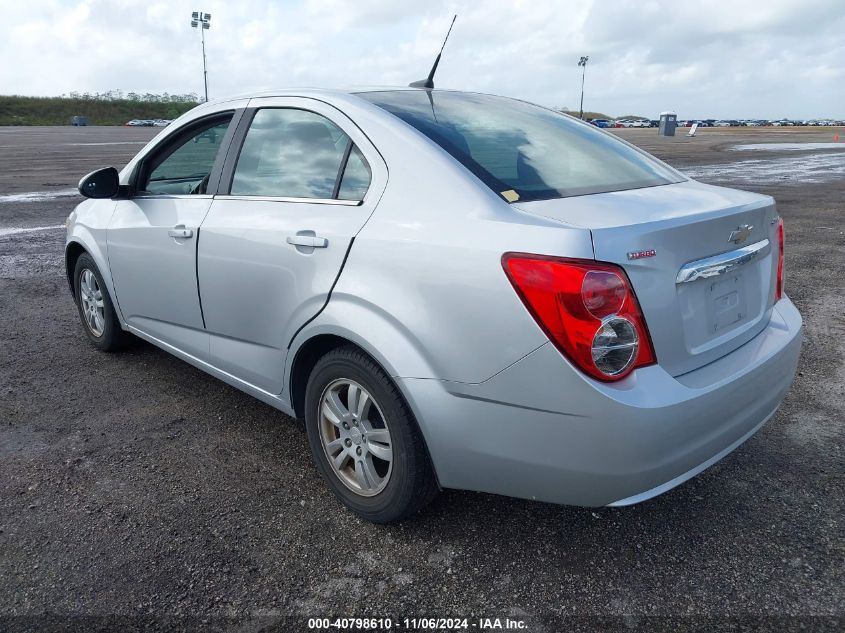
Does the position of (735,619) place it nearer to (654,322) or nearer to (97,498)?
(654,322)

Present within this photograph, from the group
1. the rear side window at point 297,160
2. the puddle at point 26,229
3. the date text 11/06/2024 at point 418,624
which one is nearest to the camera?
the date text 11/06/2024 at point 418,624

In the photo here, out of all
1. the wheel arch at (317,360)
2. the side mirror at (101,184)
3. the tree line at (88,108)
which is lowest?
the wheel arch at (317,360)

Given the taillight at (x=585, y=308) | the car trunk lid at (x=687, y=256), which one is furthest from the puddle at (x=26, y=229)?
the taillight at (x=585, y=308)

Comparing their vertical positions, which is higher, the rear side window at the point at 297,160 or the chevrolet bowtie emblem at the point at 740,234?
the rear side window at the point at 297,160

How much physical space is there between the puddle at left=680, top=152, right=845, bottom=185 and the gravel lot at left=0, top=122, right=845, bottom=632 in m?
12.0

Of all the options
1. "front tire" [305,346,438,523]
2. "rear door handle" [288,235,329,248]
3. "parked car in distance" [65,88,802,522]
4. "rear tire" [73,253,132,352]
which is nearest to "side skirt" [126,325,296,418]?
"parked car in distance" [65,88,802,522]

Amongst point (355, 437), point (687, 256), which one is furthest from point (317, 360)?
point (687, 256)

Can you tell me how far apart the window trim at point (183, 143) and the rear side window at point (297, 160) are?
14cm

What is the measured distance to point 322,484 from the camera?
2990mm

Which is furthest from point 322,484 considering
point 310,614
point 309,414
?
point 310,614

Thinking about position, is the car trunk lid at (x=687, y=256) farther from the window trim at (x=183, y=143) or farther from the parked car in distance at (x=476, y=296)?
the window trim at (x=183, y=143)

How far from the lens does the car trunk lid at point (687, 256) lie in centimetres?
207

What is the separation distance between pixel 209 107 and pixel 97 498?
6.49ft

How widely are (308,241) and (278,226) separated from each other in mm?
238
